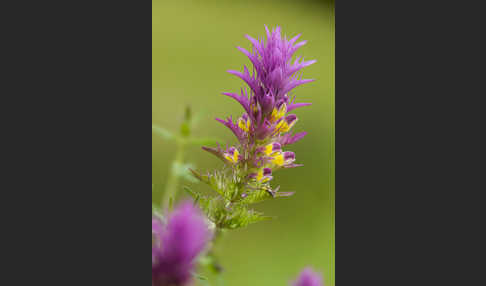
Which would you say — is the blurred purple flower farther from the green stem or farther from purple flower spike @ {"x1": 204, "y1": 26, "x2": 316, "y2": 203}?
purple flower spike @ {"x1": 204, "y1": 26, "x2": 316, "y2": 203}

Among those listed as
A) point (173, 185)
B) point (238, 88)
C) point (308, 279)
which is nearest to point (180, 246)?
point (173, 185)

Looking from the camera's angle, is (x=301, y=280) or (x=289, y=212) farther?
(x=289, y=212)

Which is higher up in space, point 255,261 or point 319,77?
point 319,77

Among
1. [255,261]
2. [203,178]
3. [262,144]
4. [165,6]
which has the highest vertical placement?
[165,6]

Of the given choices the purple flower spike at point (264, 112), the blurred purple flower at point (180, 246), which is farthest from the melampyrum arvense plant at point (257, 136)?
the blurred purple flower at point (180, 246)

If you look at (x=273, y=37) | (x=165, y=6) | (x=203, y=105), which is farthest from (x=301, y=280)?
(x=165, y=6)

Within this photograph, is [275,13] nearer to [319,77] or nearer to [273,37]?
[319,77]
